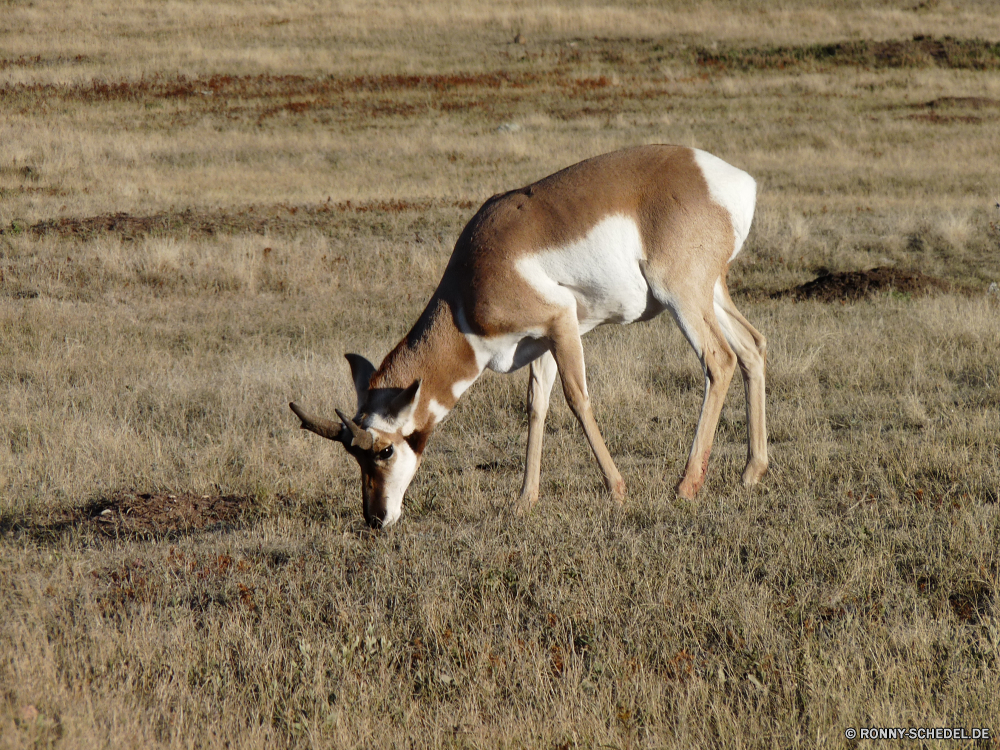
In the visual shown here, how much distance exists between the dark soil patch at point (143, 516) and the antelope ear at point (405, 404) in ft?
4.70

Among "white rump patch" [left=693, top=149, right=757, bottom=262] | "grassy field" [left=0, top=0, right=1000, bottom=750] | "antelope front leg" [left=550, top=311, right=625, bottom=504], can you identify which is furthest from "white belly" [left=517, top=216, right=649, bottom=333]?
"grassy field" [left=0, top=0, right=1000, bottom=750]

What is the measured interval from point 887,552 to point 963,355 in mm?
4730

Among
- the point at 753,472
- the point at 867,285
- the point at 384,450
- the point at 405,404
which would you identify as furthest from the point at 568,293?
the point at 867,285

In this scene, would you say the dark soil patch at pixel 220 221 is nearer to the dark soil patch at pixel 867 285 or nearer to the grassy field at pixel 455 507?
the grassy field at pixel 455 507

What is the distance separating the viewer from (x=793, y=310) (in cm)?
1131

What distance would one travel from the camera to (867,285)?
11930mm

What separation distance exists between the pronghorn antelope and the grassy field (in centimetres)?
46

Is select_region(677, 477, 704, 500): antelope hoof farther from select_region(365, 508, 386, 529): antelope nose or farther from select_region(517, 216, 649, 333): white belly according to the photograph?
select_region(365, 508, 386, 529): antelope nose

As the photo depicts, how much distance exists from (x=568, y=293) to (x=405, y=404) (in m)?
1.32

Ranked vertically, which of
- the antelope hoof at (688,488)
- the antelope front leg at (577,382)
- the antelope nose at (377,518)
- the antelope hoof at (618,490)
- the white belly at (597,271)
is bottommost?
the antelope nose at (377,518)

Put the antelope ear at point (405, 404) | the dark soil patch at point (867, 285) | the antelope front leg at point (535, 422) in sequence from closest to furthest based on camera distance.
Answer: the antelope ear at point (405, 404) < the antelope front leg at point (535, 422) < the dark soil patch at point (867, 285)

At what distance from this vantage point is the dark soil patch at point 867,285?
11828 millimetres

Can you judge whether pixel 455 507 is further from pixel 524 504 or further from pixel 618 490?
pixel 618 490

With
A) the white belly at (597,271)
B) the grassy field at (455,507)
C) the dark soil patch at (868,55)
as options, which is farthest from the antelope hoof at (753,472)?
the dark soil patch at (868,55)
